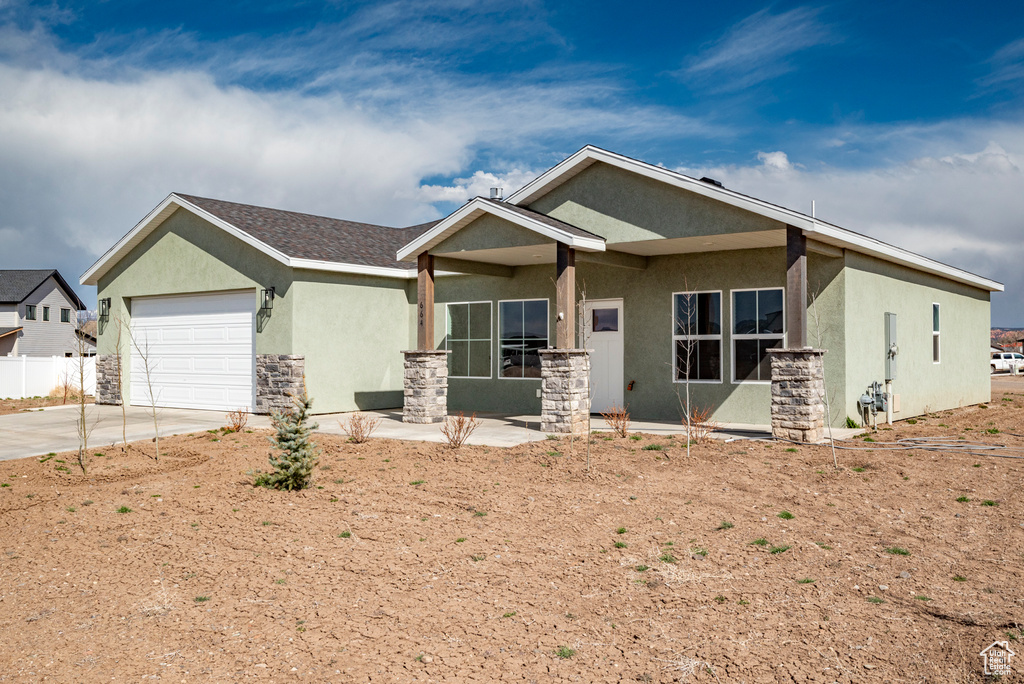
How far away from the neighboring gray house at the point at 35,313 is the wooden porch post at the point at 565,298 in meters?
38.7

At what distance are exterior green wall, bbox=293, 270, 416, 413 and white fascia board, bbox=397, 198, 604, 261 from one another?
3032 mm

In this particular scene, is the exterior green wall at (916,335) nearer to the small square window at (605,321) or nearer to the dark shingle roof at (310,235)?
the small square window at (605,321)

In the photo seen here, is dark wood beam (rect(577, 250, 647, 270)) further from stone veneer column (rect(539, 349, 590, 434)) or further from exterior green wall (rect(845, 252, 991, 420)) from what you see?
exterior green wall (rect(845, 252, 991, 420))

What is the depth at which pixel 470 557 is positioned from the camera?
593 centimetres

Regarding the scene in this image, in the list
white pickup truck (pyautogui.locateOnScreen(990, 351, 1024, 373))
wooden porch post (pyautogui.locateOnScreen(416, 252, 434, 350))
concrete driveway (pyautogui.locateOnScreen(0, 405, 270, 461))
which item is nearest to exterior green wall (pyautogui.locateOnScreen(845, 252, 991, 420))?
wooden porch post (pyautogui.locateOnScreen(416, 252, 434, 350))

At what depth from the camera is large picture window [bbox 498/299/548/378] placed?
15750 millimetres

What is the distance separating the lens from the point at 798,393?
10.6 meters

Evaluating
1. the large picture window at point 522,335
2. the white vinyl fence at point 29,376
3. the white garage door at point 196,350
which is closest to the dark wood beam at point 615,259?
the large picture window at point 522,335

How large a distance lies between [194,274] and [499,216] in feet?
28.5

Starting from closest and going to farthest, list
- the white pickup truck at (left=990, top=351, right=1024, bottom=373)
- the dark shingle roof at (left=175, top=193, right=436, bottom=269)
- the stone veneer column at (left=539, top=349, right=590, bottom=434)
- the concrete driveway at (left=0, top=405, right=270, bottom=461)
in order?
the concrete driveway at (left=0, top=405, right=270, bottom=461) → the stone veneer column at (left=539, top=349, right=590, bottom=434) → the dark shingle roof at (left=175, top=193, right=436, bottom=269) → the white pickup truck at (left=990, top=351, right=1024, bottom=373)

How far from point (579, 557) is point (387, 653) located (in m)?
2.22

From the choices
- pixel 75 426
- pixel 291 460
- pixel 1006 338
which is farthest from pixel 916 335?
pixel 1006 338

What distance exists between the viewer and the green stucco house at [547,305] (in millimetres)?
12273

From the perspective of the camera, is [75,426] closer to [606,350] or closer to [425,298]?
[425,298]
